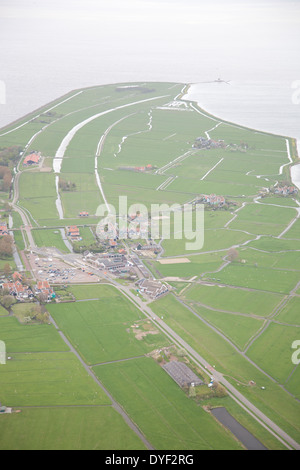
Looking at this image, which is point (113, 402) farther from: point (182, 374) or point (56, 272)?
point (56, 272)

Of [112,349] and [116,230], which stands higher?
[116,230]

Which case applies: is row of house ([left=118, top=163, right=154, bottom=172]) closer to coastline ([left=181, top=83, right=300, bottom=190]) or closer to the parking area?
coastline ([left=181, top=83, right=300, bottom=190])

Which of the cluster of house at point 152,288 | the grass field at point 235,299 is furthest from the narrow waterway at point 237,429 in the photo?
the cluster of house at point 152,288

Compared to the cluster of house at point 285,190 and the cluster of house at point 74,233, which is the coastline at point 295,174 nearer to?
the cluster of house at point 285,190

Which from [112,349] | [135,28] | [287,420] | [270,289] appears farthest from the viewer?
[135,28]

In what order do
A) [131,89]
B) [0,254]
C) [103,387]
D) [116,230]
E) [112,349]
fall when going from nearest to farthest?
[103,387]
[112,349]
[0,254]
[116,230]
[131,89]
